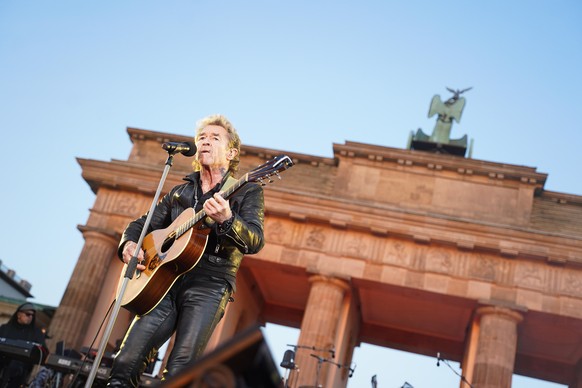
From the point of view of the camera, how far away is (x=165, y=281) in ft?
15.3

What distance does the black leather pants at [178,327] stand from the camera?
172 inches

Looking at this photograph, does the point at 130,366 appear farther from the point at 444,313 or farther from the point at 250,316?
the point at 250,316

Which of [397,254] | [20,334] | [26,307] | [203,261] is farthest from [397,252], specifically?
[203,261]

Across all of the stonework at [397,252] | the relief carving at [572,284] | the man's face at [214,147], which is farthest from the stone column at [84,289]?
the man's face at [214,147]

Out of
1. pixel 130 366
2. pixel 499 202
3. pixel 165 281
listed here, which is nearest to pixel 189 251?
pixel 165 281

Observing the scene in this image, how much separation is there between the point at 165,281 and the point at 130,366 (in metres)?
0.59

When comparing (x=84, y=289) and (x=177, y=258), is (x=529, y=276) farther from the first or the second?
(x=177, y=258)

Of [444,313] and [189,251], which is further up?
[444,313]

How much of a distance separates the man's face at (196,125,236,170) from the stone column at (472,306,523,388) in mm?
19969

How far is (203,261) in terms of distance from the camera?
4.78 meters

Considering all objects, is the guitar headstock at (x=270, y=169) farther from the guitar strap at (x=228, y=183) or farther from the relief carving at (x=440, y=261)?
the relief carving at (x=440, y=261)

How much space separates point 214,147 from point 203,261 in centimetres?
90

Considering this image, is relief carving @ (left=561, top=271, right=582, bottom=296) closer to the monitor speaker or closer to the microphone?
the microphone

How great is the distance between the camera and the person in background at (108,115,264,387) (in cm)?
440
